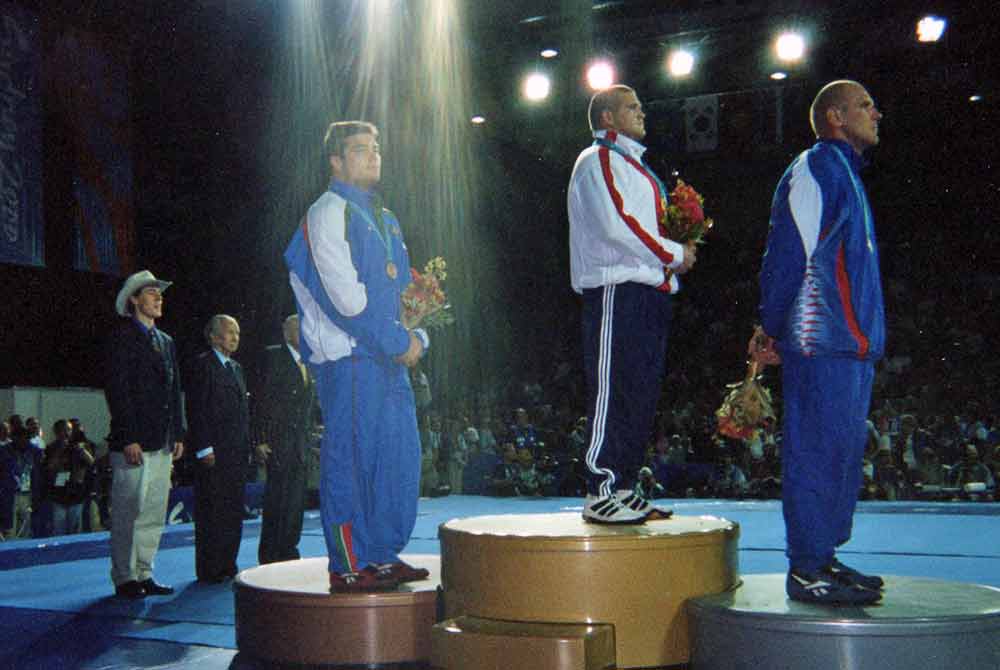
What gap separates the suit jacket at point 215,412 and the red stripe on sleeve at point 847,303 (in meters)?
3.76

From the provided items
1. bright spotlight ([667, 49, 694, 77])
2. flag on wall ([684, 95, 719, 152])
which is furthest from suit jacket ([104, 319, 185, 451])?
flag on wall ([684, 95, 719, 152])

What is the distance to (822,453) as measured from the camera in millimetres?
2723

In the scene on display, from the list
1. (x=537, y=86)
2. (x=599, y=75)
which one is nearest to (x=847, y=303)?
(x=599, y=75)

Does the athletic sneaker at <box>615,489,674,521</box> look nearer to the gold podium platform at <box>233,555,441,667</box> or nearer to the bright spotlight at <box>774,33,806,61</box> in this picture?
the gold podium platform at <box>233,555,441,667</box>

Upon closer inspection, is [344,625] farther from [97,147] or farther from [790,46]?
[790,46]

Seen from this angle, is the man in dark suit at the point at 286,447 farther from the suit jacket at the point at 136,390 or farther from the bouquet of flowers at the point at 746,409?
the bouquet of flowers at the point at 746,409

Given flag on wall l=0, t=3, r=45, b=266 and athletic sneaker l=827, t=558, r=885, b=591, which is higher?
flag on wall l=0, t=3, r=45, b=266

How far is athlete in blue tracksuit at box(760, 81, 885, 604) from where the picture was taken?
2.69 metres

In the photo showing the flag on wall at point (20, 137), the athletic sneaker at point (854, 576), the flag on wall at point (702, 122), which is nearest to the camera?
the athletic sneaker at point (854, 576)

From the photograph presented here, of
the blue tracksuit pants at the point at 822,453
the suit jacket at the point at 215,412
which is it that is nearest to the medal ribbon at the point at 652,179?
the blue tracksuit pants at the point at 822,453

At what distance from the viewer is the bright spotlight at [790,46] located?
31.2ft

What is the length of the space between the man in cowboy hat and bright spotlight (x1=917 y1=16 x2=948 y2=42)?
8.09 metres

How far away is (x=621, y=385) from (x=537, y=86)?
26.0ft

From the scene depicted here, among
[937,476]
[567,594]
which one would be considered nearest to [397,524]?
[567,594]
